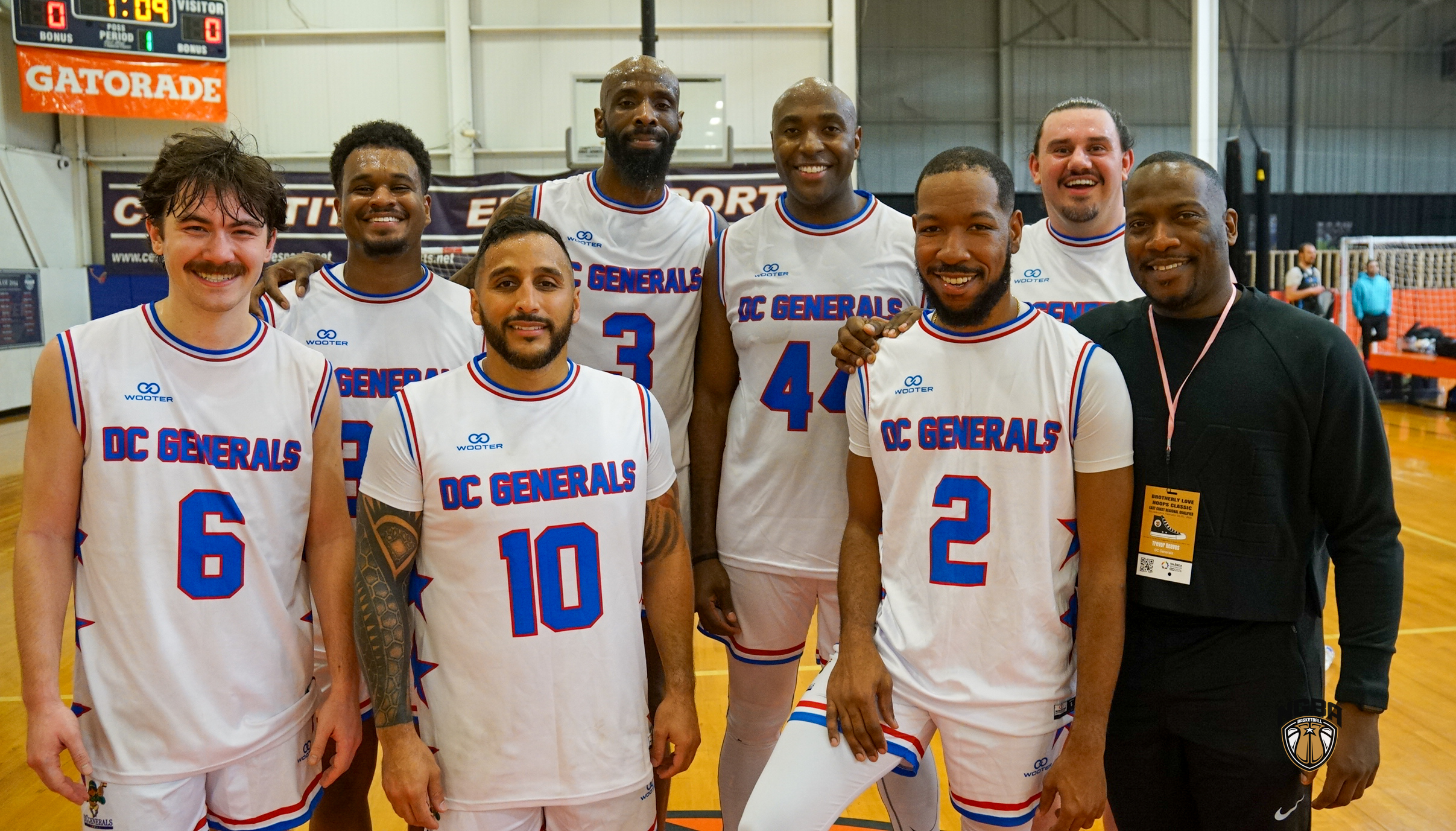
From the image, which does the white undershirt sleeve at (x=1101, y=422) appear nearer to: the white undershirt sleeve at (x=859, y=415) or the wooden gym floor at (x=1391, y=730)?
the white undershirt sleeve at (x=859, y=415)

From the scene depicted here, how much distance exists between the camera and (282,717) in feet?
6.69

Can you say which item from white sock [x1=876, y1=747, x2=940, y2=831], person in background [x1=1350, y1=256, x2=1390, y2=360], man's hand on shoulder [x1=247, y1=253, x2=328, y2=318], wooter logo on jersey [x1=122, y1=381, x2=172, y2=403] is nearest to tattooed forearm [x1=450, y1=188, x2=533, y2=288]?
man's hand on shoulder [x1=247, y1=253, x2=328, y2=318]

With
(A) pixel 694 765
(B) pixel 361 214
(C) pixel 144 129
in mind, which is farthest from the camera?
(C) pixel 144 129

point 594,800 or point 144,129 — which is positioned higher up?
point 144,129

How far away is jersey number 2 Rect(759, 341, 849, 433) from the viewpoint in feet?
8.83

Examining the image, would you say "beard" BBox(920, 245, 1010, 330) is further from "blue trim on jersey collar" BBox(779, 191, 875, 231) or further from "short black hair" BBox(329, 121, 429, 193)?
"short black hair" BBox(329, 121, 429, 193)

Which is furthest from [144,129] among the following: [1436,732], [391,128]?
[1436,732]

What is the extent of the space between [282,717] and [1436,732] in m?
4.10

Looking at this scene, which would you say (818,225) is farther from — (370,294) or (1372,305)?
(1372,305)

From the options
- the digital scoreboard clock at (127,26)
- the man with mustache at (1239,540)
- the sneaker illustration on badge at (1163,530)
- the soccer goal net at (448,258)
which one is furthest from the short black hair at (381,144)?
the digital scoreboard clock at (127,26)

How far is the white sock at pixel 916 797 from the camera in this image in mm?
2490

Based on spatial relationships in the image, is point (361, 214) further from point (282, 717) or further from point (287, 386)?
point (282, 717)

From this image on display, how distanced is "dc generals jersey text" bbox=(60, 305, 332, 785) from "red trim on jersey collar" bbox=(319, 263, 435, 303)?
54 centimetres

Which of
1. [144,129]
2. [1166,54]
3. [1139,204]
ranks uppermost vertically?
[1166,54]
